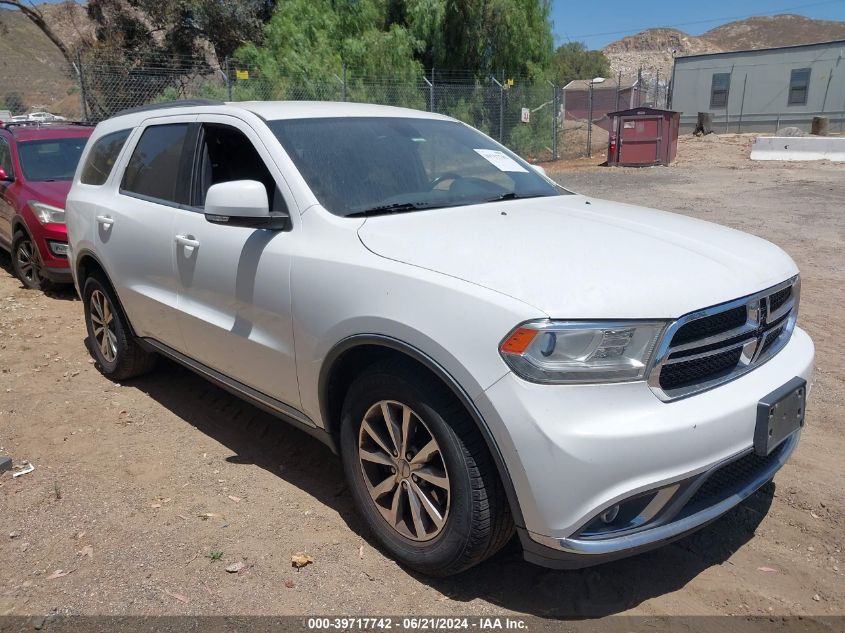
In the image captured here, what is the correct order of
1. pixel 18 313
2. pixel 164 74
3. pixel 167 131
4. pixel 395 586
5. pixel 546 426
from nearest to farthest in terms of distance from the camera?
pixel 546 426
pixel 395 586
pixel 167 131
pixel 18 313
pixel 164 74

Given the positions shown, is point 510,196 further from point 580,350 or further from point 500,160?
point 580,350

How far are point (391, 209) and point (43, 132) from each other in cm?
707

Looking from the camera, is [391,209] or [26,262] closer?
[391,209]

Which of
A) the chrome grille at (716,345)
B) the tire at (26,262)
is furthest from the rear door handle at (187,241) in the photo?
the tire at (26,262)

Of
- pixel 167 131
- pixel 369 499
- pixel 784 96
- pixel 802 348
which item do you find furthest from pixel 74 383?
pixel 784 96

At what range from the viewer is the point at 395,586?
285cm

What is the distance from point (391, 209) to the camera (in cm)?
325

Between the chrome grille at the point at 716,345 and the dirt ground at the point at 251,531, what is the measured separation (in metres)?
0.89

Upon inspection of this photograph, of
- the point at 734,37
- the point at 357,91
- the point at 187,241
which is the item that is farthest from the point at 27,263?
the point at 734,37

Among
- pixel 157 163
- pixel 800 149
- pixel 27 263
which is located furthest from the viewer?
pixel 800 149

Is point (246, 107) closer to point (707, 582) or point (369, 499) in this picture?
point (369, 499)

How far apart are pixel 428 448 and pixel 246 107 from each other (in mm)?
2088

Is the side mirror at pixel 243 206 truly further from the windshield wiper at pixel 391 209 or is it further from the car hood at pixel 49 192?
the car hood at pixel 49 192

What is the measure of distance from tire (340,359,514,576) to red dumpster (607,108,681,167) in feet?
61.0
